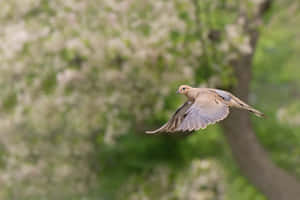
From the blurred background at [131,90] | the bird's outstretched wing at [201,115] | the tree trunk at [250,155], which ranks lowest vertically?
the bird's outstretched wing at [201,115]

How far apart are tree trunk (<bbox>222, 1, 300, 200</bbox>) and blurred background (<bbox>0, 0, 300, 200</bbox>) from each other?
0.09 metres

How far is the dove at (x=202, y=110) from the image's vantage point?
2.67 meters

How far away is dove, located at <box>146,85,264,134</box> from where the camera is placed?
267 centimetres

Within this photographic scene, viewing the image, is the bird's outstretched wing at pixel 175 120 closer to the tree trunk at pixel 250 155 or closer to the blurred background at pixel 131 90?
the blurred background at pixel 131 90

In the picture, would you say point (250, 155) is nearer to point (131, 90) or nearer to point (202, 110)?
point (131, 90)

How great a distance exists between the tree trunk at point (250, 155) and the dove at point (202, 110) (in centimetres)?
594

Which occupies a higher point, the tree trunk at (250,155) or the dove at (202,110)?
the tree trunk at (250,155)

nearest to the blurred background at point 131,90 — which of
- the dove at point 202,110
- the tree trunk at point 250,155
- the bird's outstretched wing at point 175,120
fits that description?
the tree trunk at point 250,155

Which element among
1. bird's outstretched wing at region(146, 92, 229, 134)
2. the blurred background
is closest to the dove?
bird's outstretched wing at region(146, 92, 229, 134)

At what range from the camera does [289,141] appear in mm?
10633

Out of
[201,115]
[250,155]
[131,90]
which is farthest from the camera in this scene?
[250,155]

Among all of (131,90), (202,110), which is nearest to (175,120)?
(202,110)

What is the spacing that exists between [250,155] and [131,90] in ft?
7.75

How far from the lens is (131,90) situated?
9.00 meters
